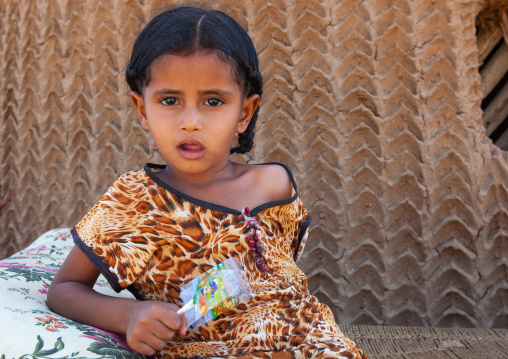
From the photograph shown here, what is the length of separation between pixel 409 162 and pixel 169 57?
1.36 m

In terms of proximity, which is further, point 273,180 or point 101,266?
point 273,180

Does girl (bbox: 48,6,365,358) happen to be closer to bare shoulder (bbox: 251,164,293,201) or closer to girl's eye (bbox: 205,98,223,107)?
girl's eye (bbox: 205,98,223,107)

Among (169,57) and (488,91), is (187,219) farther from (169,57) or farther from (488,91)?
(488,91)

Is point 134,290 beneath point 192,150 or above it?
beneath

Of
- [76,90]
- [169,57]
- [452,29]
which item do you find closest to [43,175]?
[76,90]

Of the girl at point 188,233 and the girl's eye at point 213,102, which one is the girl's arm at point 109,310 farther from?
the girl's eye at point 213,102

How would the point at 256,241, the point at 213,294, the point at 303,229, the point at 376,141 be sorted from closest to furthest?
the point at 213,294 → the point at 256,241 → the point at 303,229 → the point at 376,141

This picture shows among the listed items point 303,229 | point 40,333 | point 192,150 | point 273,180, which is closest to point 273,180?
point 273,180

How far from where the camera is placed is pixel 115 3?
2516mm

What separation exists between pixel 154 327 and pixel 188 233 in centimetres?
27

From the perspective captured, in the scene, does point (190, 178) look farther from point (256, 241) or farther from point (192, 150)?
point (256, 241)

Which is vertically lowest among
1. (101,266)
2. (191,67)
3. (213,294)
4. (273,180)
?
(101,266)

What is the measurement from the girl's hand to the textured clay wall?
1.35 metres

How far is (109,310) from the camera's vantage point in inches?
49.0
